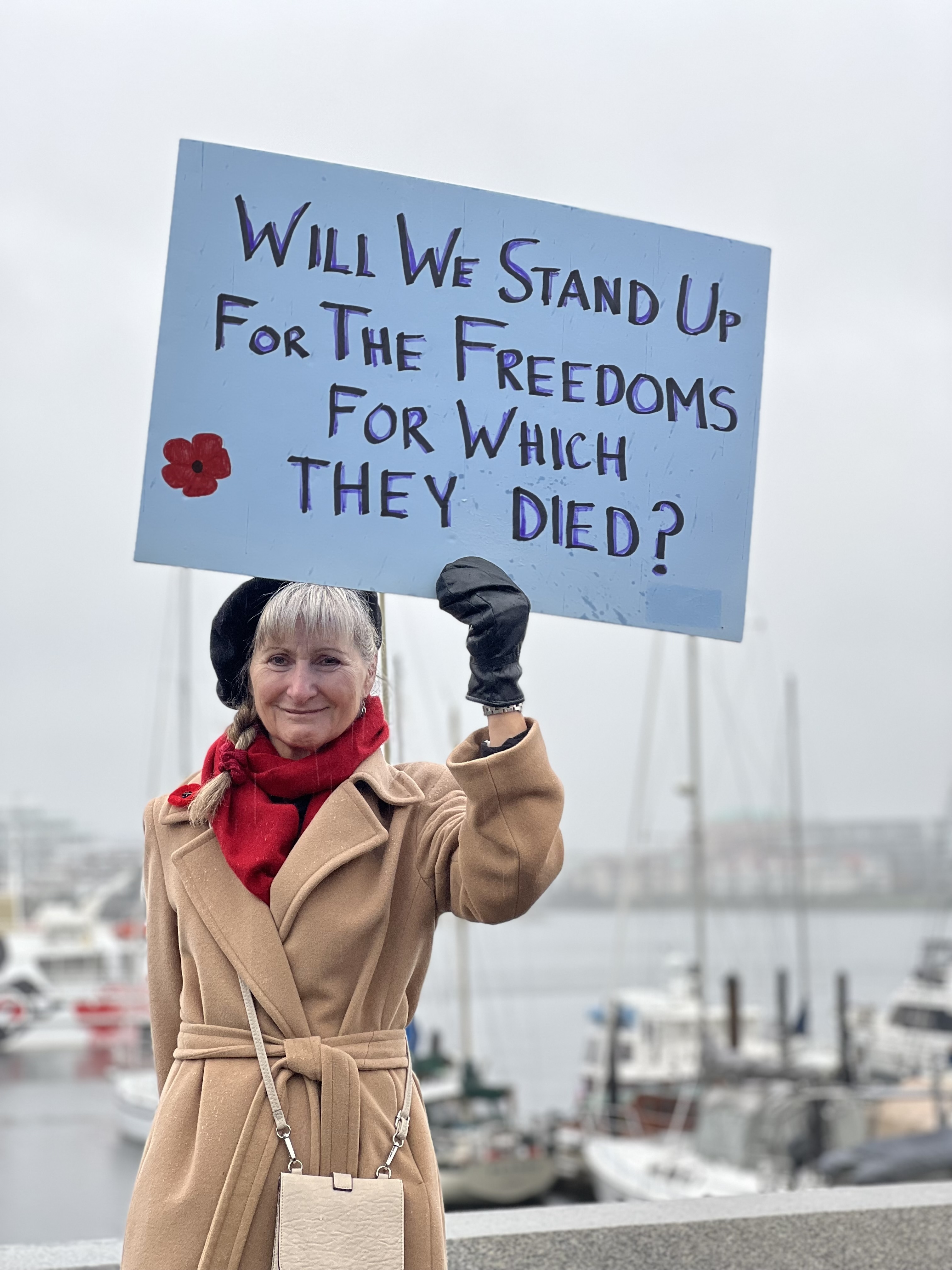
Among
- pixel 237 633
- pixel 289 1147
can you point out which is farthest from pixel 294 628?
pixel 289 1147

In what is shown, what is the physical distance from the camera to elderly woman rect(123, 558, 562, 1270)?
2.11 meters

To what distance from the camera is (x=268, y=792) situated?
2291 mm

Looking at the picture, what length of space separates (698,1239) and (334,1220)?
4.68 ft

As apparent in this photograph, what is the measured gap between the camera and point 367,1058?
2170 mm

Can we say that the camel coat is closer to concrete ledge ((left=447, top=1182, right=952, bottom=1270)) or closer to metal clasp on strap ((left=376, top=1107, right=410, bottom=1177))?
metal clasp on strap ((left=376, top=1107, right=410, bottom=1177))

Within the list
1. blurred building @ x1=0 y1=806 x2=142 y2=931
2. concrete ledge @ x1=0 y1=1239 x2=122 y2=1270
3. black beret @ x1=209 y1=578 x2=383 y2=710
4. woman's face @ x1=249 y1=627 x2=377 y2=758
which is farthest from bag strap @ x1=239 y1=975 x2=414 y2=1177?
blurred building @ x1=0 y1=806 x2=142 y2=931

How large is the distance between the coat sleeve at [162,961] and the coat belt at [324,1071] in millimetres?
134

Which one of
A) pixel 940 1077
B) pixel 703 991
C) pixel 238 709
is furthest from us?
pixel 703 991

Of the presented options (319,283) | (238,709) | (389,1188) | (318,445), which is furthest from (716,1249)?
(319,283)

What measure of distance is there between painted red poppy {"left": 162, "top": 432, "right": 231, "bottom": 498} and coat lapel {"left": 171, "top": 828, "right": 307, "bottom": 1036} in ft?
1.96

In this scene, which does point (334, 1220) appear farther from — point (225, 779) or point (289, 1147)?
point (225, 779)

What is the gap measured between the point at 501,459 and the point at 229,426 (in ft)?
1.60

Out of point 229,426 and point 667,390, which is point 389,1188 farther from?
Result: point 667,390

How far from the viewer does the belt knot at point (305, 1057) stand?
6.95ft
